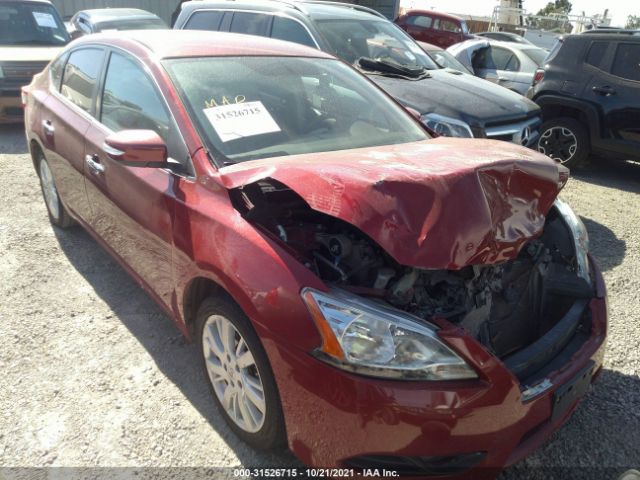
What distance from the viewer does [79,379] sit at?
8.77ft

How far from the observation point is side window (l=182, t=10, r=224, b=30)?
6.39 metres

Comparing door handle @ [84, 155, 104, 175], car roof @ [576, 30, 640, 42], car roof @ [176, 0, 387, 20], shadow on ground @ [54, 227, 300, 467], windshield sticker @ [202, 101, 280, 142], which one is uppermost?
car roof @ [176, 0, 387, 20]

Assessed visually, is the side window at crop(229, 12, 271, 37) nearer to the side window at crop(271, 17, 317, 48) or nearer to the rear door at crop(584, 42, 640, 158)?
the side window at crop(271, 17, 317, 48)

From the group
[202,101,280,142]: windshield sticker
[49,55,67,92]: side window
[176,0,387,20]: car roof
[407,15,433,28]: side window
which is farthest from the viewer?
[407,15,433,28]: side window

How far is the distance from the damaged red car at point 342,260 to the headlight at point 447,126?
1.58 metres

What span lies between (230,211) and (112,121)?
1.40m

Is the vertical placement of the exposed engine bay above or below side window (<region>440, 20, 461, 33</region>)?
below

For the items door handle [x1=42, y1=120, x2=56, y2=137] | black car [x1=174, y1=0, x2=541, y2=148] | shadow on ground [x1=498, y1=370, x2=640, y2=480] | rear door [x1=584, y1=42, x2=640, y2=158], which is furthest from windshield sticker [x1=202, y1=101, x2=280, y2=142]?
rear door [x1=584, y1=42, x2=640, y2=158]

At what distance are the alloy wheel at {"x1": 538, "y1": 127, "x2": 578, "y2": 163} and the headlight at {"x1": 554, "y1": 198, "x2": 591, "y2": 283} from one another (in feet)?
13.9

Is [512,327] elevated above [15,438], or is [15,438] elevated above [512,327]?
[512,327]

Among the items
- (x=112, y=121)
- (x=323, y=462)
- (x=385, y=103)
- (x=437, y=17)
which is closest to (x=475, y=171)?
(x=323, y=462)

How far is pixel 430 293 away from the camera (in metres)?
2.06

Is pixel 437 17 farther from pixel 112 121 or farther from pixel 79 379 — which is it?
pixel 79 379

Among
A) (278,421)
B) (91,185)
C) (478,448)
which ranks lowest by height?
(278,421)
